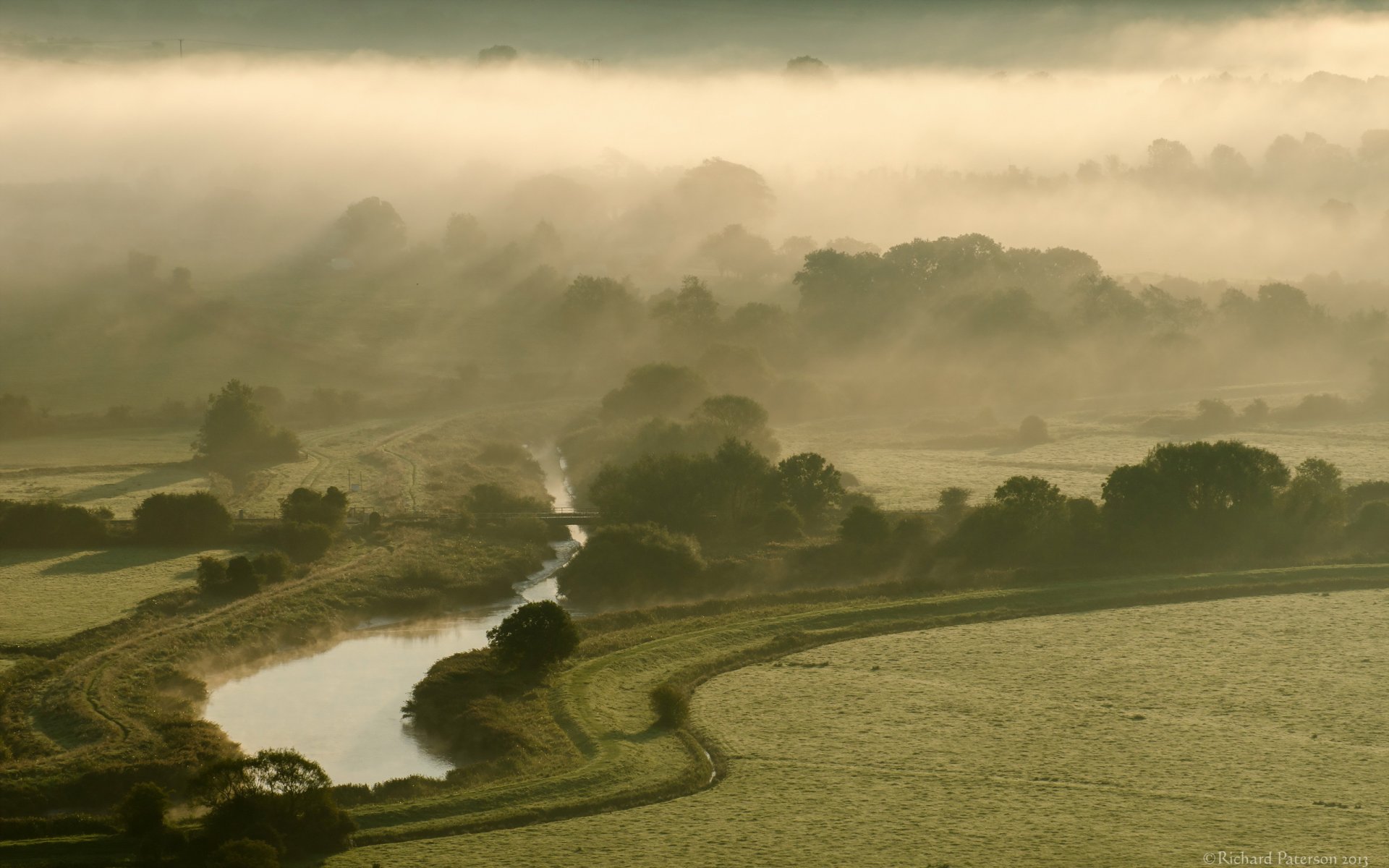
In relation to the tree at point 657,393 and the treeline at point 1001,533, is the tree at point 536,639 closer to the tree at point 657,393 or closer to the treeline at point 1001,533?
the treeline at point 1001,533

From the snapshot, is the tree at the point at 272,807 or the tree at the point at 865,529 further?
the tree at the point at 865,529

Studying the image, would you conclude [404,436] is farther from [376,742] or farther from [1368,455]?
[1368,455]

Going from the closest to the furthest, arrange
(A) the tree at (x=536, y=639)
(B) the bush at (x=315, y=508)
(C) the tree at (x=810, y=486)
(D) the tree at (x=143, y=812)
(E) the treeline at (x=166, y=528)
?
(D) the tree at (x=143, y=812) → (A) the tree at (x=536, y=639) → (E) the treeline at (x=166, y=528) → (B) the bush at (x=315, y=508) → (C) the tree at (x=810, y=486)

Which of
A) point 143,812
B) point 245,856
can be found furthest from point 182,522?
point 245,856

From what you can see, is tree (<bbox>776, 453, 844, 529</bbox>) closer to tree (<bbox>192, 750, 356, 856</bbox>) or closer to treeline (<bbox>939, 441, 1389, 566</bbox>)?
treeline (<bbox>939, 441, 1389, 566</bbox>)

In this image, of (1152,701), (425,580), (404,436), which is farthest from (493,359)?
(1152,701)

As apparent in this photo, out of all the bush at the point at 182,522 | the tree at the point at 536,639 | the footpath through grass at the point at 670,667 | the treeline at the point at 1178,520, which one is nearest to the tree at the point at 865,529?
the treeline at the point at 1178,520
